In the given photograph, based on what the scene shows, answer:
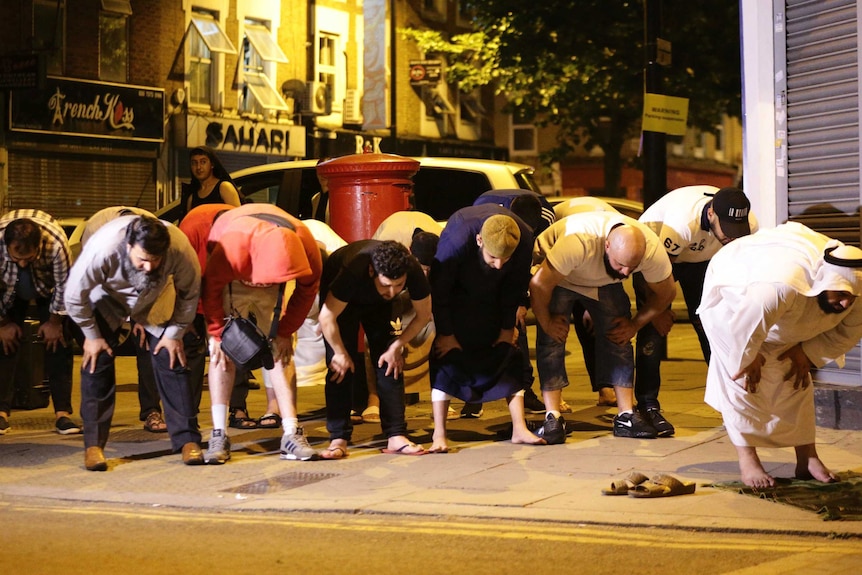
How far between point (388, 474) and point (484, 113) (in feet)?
108

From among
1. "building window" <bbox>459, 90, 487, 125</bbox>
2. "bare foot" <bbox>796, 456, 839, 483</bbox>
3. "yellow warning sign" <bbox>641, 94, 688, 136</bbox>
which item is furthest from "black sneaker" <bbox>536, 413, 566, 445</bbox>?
"building window" <bbox>459, 90, 487, 125</bbox>

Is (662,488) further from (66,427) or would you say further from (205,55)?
(205,55)

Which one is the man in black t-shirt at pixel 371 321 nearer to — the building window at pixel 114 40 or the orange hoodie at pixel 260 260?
the orange hoodie at pixel 260 260

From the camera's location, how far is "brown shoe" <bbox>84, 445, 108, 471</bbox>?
8086 mm

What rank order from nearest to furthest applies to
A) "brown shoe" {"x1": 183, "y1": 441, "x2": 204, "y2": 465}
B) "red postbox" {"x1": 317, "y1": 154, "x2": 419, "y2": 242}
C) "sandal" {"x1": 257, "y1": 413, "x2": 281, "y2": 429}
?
"brown shoe" {"x1": 183, "y1": 441, "x2": 204, "y2": 465} → "sandal" {"x1": 257, "y1": 413, "x2": 281, "y2": 429} → "red postbox" {"x1": 317, "y1": 154, "x2": 419, "y2": 242}

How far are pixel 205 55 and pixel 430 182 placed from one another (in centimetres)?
1814

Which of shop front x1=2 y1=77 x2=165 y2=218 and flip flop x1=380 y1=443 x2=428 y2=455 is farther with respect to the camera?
shop front x1=2 y1=77 x2=165 y2=218

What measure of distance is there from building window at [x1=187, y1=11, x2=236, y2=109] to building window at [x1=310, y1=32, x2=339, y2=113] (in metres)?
3.27

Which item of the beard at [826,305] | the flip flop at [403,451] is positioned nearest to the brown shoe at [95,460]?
the flip flop at [403,451]

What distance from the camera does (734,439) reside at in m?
7.15

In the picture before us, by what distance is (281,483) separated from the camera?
25.1 ft

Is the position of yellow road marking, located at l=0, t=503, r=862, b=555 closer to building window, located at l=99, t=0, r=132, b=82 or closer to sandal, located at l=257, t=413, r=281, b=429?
sandal, located at l=257, t=413, r=281, b=429

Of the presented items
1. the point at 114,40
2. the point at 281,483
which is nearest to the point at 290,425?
the point at 281,483

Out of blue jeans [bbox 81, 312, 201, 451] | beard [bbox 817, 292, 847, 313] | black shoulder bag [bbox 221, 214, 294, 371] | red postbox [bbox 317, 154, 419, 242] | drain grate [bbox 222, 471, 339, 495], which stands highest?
red postbox [bbox 317, 154, 419, 242]
